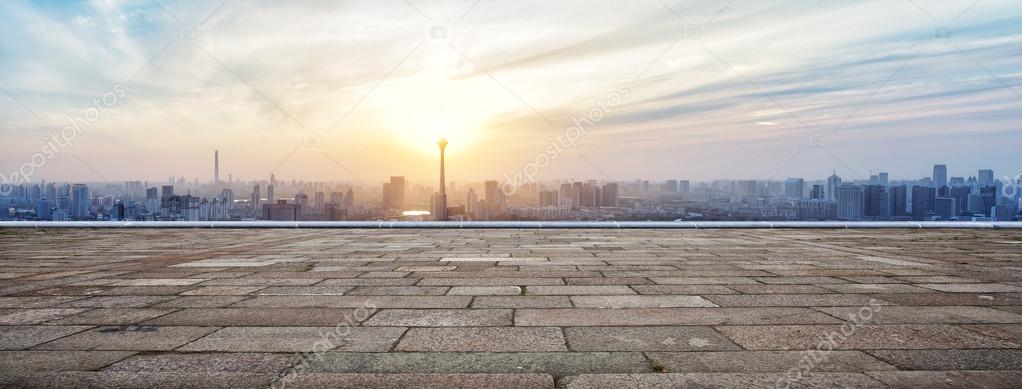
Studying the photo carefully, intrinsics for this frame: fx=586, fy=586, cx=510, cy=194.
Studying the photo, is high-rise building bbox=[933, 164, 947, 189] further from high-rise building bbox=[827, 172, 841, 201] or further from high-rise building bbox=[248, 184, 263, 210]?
high-rise building bbox=[248, 184, 263, 210]

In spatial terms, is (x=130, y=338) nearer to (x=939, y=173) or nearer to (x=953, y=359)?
(x=953, y=359)

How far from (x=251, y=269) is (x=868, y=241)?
14.7 meters

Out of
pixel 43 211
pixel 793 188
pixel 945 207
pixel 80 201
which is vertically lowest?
pixel 43 211

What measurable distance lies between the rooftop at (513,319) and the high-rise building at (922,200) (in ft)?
40.5

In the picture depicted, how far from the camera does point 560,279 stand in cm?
862

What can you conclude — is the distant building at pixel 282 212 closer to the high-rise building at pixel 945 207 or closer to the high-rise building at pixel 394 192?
the high-rise building at pixel 394 192

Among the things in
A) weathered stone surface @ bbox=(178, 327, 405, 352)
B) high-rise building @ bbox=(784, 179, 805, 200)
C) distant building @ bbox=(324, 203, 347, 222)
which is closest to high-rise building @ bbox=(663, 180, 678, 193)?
high-rise building @ bbox=(784, 179, 805, 200)

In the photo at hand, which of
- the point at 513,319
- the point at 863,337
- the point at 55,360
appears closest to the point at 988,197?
the point at 863,337

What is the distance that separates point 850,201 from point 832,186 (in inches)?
79.4

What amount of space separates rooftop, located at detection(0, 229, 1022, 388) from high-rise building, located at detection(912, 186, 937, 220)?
40.5 feet

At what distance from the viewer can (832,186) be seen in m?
25.3

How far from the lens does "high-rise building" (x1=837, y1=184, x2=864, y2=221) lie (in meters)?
22.6

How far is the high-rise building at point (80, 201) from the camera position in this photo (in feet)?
75.9

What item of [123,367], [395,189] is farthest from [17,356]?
[395,189]
